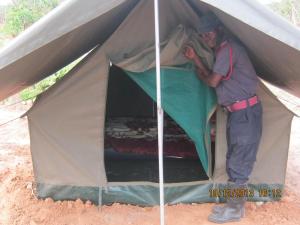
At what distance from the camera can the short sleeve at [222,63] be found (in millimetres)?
3305

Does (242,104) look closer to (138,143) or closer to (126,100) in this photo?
(138,143)

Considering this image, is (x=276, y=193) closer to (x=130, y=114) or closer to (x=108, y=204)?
(x=108, y=204)

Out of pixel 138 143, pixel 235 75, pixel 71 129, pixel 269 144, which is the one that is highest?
pixel 235 75

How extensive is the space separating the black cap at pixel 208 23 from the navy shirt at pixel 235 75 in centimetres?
16

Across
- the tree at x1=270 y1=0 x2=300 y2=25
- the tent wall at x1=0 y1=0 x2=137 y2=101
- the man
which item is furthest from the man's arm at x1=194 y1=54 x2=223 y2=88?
the tree at x1=270 y1=0 x2=300 y2=25

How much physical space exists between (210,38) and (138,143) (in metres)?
1.74

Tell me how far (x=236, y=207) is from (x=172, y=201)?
57 centimetres

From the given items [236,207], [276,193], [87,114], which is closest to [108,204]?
[87,114]

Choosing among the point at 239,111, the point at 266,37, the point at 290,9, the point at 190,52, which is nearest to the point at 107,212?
the point at 239,111

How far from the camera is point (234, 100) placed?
3436 mm

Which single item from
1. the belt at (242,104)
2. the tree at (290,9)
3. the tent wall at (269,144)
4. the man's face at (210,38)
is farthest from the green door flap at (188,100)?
the tree at (290,9)

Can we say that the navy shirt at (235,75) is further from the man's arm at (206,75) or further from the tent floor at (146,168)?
the tent floor at (146,168)
